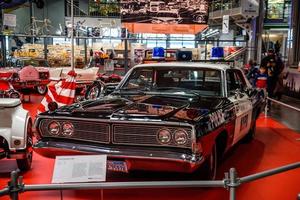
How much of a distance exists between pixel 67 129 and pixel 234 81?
2882 millimetres

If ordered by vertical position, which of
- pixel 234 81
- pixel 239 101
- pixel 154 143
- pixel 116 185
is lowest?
pixel 154 143

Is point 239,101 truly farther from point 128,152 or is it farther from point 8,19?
point 8,19

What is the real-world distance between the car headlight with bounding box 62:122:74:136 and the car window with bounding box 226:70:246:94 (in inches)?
87.7

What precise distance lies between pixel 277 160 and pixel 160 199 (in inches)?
99.6

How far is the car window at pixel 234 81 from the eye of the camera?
591cm

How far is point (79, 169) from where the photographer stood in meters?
3.24

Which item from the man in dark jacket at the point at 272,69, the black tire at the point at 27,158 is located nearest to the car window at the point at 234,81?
the black tire at the point at 27,158

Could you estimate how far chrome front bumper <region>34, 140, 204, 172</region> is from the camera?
159 inches

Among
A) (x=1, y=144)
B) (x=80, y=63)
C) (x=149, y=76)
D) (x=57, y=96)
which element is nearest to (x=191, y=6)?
(x=80, y=63)

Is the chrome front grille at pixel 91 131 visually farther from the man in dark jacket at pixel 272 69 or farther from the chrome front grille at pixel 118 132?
the man in dark jacket at pixel 272 69

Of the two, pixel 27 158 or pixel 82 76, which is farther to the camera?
pixel 82 76

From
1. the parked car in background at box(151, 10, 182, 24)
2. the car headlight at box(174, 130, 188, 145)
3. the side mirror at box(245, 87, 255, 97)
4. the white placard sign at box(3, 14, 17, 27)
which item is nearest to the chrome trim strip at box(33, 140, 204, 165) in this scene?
the car headlight at box(174, 130, 188, 145)

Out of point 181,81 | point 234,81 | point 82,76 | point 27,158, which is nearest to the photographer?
point 27,158

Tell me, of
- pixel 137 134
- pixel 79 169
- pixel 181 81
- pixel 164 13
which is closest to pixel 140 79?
pixel 181 81
